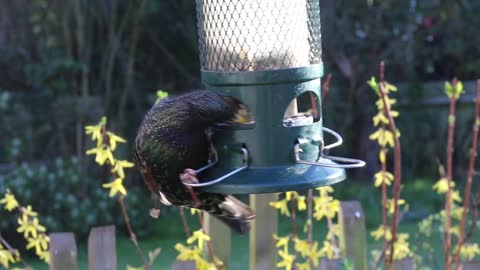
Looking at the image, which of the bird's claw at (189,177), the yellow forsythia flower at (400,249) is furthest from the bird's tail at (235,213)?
the yellow forsythia flower at (400,249)

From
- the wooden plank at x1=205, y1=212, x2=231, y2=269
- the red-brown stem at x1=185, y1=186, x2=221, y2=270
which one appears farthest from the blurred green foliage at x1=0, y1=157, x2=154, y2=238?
the red-brown stem at x1=185, y1=186, x2=221, y2=270

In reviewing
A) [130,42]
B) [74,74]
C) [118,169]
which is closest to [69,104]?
[74,74]

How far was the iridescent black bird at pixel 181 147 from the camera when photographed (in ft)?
6.73

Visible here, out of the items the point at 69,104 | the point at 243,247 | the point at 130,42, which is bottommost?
the point at 243,247

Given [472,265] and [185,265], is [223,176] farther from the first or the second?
[472,265]

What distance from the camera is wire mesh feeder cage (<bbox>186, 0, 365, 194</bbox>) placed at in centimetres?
209

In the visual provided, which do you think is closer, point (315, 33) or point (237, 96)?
point (237, 96)

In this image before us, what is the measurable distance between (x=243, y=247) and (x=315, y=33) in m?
3.11

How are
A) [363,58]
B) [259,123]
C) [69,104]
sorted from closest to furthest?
[259,123] < [69,104] < [363,58]

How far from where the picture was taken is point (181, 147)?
2.05 m

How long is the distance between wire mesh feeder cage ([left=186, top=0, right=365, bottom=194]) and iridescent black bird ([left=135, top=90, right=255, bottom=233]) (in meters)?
0.05

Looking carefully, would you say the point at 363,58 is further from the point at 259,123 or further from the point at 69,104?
the point at 259,123

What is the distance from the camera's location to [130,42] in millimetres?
6402

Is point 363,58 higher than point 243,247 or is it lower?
higher
